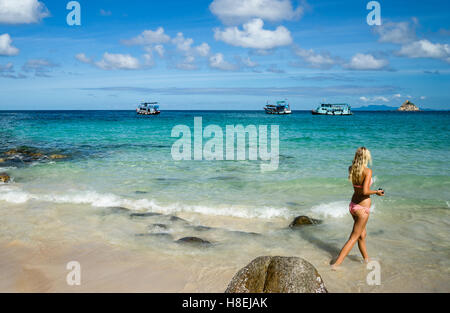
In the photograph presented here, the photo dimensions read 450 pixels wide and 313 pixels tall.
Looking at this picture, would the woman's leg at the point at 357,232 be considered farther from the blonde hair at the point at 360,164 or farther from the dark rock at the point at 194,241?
the dark rock at the point at 194,241

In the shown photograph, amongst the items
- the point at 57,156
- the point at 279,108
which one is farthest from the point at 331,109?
the point at 57,156

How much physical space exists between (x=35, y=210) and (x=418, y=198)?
12179 mm

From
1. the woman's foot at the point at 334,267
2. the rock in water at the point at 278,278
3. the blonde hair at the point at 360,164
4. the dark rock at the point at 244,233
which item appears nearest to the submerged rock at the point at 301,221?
the dark rock at the point at 244,233

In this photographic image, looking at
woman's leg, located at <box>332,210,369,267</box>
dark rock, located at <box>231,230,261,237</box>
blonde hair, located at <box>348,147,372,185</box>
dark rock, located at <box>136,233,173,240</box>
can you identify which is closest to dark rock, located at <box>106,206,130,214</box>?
dark rock, located at <box>136,233,173,240</box>

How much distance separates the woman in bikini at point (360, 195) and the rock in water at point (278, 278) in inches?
80.9

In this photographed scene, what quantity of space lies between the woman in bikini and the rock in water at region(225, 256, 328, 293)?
206cm

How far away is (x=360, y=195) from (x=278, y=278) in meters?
2.63

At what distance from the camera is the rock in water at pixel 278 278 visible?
402 cm

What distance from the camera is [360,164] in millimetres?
A: 5586

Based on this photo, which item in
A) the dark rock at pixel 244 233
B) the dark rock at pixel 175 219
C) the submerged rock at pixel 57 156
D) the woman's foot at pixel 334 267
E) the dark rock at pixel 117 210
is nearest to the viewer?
the woman's foot at pixel 334 267

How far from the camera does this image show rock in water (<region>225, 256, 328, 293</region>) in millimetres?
4020

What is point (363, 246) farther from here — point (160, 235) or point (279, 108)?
point (279, 108)
